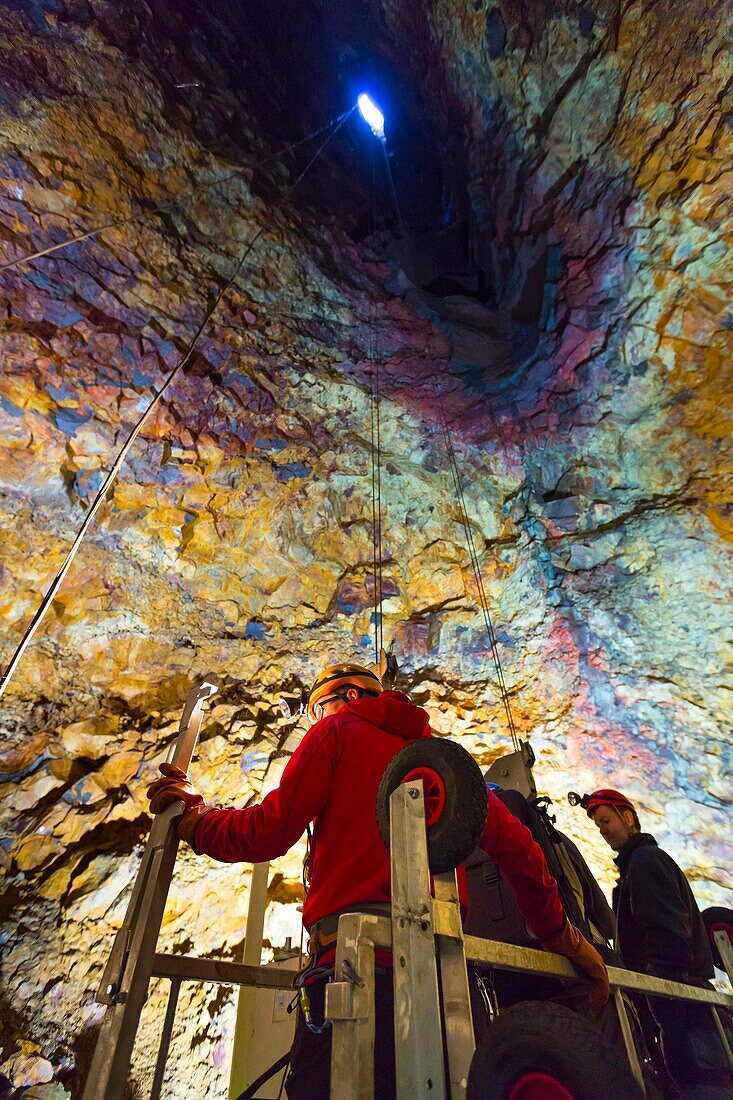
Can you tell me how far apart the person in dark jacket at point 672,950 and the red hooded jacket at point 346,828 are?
4.63 feet

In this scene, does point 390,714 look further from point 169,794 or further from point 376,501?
point 376,501

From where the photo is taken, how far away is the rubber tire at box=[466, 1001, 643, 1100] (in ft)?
3.79

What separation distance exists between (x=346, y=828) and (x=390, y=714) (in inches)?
18.0

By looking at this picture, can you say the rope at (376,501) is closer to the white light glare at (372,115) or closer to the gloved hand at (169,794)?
the gloved hand at (169,794)

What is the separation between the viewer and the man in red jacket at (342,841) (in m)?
1.66

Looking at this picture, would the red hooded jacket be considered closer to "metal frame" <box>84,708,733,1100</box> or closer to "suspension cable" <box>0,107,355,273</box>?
"metal frame" <box>84,708,733,1100</box>

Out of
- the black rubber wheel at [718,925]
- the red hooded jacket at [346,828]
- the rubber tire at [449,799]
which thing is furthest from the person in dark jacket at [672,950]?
the rubber tire at [449,799]

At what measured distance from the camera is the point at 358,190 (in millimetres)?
8500

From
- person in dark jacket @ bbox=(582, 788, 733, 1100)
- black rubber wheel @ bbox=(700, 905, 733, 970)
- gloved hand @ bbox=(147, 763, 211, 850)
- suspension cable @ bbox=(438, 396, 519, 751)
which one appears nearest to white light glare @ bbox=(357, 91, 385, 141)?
suspension cable @ bbox=(438, 396, 519, 751)

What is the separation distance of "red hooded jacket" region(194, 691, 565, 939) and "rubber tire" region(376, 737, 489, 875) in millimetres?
380

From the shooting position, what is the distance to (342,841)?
1902 mm

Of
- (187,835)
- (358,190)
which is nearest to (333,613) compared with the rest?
(187,835)

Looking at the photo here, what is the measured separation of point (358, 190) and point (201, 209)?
4.23 metres

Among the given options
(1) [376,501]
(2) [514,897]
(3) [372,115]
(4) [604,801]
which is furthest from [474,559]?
(3) [372,115]
